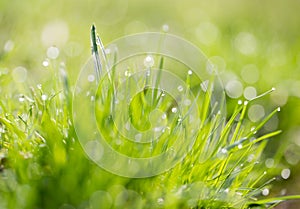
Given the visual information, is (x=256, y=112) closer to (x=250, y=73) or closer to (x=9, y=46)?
(x=250, y=73)

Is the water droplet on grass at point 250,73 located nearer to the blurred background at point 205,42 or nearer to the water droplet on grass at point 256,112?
the blurred background at point 205,42

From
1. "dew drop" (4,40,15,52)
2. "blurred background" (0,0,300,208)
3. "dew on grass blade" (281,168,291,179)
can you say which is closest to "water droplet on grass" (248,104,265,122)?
"blurred background" (0,0,300,208)

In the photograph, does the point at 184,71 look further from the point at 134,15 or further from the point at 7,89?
the point at 134,15

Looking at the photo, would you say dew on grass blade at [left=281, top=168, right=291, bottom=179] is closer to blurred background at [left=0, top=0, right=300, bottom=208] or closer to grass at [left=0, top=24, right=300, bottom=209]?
blurred background at [left=0, top=0, right=300, bottom=208]

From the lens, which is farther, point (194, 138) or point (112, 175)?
point (194, 138)

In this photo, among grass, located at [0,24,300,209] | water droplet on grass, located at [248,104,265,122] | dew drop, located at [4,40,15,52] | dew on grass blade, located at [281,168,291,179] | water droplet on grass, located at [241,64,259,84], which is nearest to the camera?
grass, located at [0,24,300,209]

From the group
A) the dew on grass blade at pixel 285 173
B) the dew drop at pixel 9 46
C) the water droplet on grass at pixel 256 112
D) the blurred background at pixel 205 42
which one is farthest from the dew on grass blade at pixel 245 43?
the dew drop at pixel 9 46

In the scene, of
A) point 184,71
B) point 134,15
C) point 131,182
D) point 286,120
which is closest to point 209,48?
point 184,71
